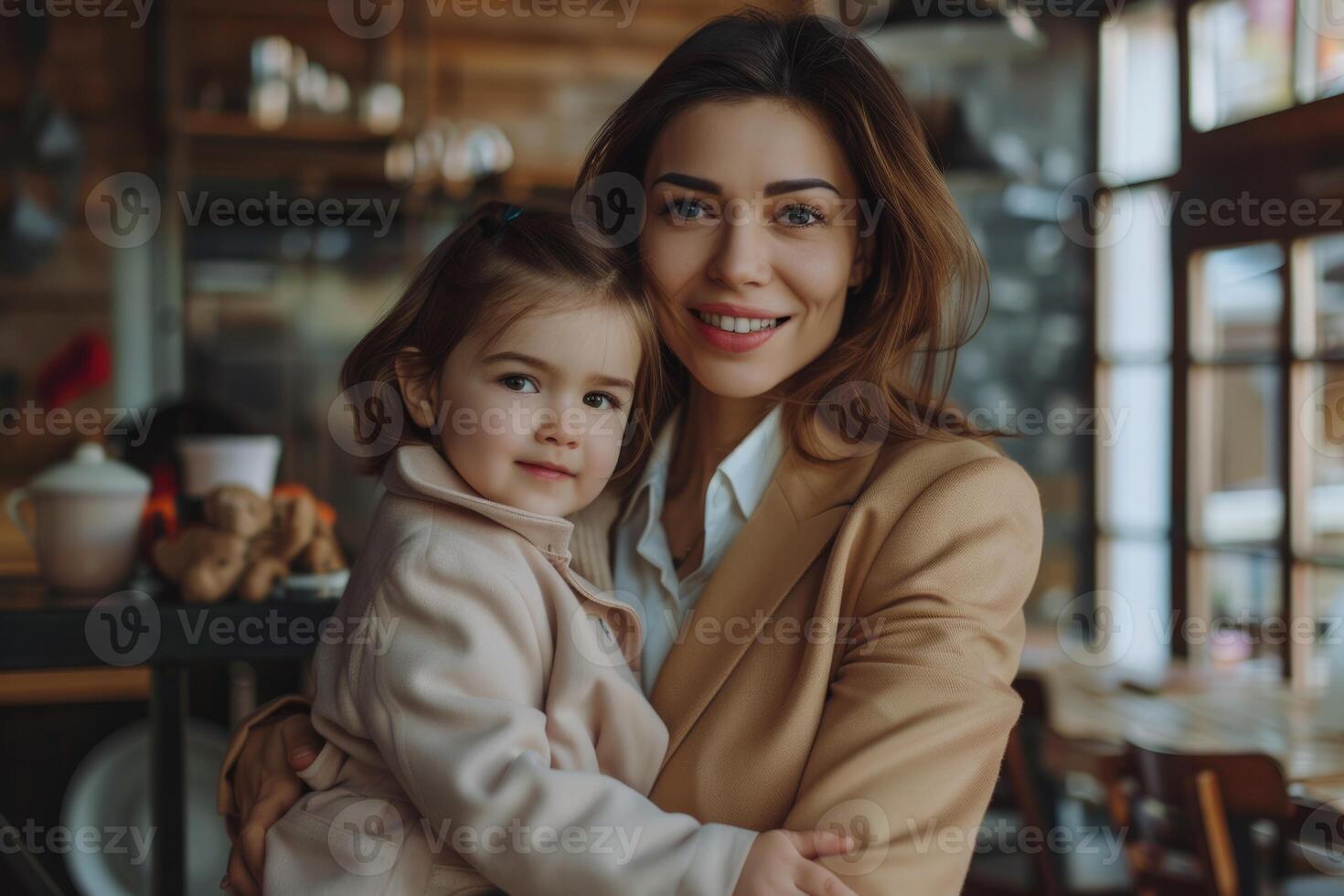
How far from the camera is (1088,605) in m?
5.44

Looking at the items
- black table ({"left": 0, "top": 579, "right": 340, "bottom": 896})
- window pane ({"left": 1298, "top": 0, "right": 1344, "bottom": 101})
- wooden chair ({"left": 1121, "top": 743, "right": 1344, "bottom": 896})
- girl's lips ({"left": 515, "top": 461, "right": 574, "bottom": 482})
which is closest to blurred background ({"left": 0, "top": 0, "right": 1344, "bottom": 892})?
window pane ({"left": 1298, "top": 0, "right": 1344, "bottom": 101})

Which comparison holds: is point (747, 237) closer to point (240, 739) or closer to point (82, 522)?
point (240, 739)

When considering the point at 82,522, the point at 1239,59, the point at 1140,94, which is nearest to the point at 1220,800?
the point at 82,522

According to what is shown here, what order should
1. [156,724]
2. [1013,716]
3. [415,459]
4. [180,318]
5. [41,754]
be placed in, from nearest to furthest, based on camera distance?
1. [1013,716]
2. [415,459]
3. [156,724]
4. [41,754]
5. [180,318]

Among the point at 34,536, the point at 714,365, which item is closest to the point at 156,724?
the point at 34,536

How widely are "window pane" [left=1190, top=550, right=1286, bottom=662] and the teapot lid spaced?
11.9 ft

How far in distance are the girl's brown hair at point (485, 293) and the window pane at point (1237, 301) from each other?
3513mm

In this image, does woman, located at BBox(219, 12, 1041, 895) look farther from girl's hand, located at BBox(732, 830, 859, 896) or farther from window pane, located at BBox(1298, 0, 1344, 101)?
window pane, located at BBox(1298, 0, 1344, 101)

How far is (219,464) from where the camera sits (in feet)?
7.05

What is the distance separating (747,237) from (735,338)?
0.11 metres

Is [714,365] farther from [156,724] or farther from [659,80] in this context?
[156,724]

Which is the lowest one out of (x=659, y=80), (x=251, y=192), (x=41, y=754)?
(x=41, y=754)

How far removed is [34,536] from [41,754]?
2609mm

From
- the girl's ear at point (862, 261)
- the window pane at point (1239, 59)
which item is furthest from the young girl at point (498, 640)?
the window pane at point (1239, 59)
